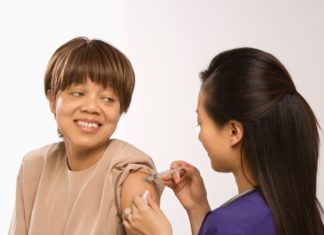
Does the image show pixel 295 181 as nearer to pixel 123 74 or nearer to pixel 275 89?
pixel 275 89

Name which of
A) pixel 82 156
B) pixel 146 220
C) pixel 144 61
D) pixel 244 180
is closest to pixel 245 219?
pixel 244 180

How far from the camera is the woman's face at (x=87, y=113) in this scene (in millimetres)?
1341

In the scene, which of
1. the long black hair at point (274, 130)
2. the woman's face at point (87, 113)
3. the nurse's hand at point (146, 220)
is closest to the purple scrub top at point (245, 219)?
the long black hair at point (274, 130)

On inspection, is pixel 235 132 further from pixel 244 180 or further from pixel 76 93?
pixel 76 93

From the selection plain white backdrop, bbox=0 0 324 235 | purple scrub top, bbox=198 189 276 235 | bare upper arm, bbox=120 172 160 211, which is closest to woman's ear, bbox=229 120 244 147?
purple scrub top, bbox=198 189 276 235

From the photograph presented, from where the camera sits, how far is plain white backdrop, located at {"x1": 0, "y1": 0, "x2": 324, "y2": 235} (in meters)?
2.32

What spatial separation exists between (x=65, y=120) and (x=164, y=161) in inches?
46.3

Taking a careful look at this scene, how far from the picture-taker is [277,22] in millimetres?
2164

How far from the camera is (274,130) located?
3.81ft

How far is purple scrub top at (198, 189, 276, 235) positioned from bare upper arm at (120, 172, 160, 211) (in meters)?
0.20

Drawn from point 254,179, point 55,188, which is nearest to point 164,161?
point 55,188

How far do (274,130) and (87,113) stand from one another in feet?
1.53

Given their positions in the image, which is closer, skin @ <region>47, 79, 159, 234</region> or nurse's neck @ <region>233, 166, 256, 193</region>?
nurse's neck @ <region>233, 166, 256, 193</region>

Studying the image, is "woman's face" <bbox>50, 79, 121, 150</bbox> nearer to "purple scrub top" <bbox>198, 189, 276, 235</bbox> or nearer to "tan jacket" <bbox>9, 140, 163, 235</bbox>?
"tan jacket" <bbox>9, 140, 163, 235</bbox>
